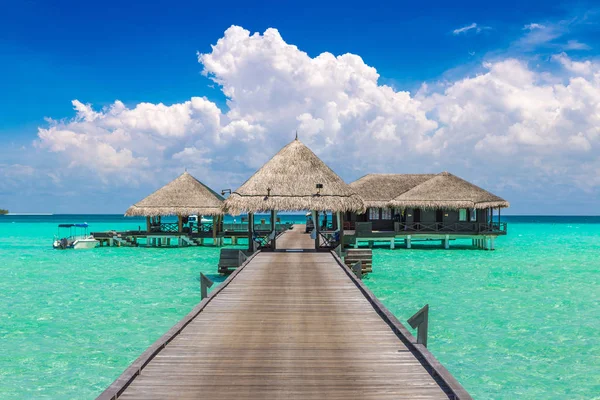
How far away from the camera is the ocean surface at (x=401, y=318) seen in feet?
31.5

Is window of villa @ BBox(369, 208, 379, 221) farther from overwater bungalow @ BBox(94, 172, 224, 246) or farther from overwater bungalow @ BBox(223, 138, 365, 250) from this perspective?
overwater bungalow @ BBox(223, 138, 365, 250)

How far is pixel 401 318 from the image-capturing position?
14117mm

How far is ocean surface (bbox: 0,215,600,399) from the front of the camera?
9.61 m

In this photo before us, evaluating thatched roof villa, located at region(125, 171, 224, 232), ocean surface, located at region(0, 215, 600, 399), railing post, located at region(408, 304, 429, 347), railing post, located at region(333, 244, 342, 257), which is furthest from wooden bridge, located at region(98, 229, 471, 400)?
thatched roof villa, located at region(125, 171, 224, 232)

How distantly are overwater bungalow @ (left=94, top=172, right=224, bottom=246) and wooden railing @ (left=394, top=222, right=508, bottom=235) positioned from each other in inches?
532

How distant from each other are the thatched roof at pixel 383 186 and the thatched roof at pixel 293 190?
15.6m

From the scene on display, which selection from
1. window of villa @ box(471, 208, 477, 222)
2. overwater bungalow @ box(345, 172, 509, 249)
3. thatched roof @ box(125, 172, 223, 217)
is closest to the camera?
overwater bungalow @ box(345, 172, 509, 249)

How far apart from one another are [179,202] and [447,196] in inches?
762

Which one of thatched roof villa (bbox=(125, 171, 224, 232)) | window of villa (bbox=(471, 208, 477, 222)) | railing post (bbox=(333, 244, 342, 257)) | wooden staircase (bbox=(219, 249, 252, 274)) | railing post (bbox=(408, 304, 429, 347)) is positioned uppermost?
thatched roof villa (bbox=(125, 171, 224, 232))

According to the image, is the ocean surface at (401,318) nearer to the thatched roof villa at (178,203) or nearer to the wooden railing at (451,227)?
the wooden railing at (451,227)

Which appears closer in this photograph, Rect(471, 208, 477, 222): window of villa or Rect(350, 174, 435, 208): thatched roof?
Rect(350, 174, 435, 208): thatched roof

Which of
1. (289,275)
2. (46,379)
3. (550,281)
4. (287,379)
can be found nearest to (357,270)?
(289,275)

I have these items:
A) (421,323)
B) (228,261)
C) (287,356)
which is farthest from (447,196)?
(287,356)

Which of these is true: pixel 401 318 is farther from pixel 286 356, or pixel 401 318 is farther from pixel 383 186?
pixel 383 186
